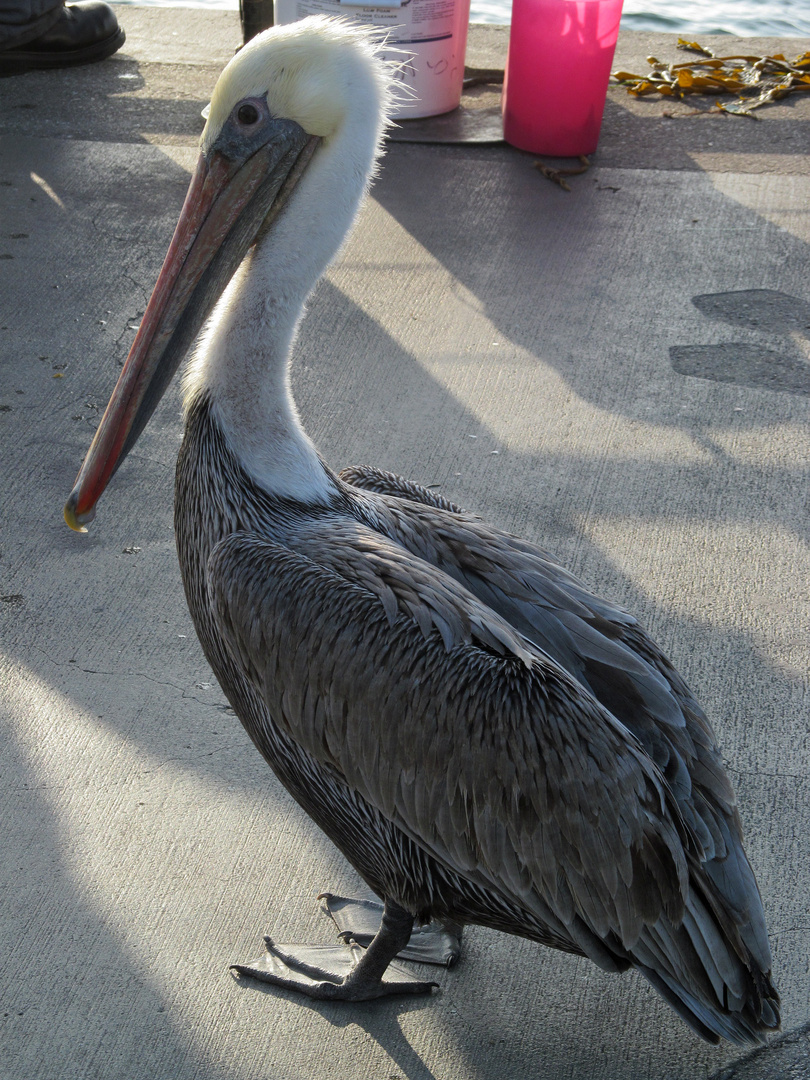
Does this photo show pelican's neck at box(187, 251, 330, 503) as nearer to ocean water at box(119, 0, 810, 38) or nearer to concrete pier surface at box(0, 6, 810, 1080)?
concrete pier surface at box(0, 6, 810, 1080)

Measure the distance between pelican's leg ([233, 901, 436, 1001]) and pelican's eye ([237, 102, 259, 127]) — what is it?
1.65 meters

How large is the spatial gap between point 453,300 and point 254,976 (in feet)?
10.3

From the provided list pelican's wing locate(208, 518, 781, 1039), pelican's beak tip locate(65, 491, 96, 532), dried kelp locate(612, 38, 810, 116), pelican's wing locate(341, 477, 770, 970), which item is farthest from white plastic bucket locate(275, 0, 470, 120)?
pelican's wing locate(208, 518, 781, 1039)

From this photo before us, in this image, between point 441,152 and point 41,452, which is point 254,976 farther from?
point 441,152

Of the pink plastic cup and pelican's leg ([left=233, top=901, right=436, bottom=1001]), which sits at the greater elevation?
the pink plastic cup

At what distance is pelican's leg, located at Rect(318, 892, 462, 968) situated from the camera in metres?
2.34

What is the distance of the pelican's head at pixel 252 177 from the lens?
7.02ft

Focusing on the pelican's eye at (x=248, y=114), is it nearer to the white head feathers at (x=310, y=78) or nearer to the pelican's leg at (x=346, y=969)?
the white head feathers at (x=310, y=78)

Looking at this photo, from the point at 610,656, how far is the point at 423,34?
14.8 feet

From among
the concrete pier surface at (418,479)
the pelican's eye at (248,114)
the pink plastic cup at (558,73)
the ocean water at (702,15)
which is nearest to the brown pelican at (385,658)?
the pelican's eye at (248,114)

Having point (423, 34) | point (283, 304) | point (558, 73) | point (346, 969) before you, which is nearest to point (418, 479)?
point (283, 304)

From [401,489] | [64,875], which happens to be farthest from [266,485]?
[64,875]

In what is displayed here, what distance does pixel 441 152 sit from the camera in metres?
5.75

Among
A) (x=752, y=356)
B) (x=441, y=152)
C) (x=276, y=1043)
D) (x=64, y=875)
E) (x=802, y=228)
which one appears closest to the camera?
(x=276, y=1043)
